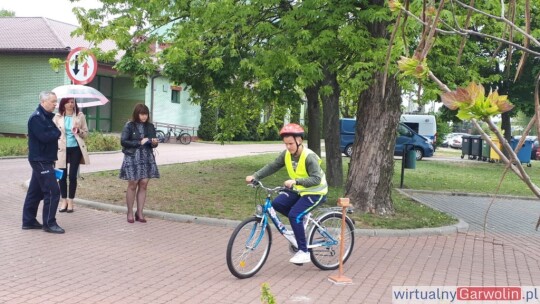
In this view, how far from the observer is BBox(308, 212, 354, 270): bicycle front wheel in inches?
261

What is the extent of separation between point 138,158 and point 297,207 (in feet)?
11.4

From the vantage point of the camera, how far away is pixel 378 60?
8656mm

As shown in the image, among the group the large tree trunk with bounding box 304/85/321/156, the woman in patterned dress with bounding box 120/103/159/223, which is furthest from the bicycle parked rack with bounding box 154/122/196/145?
the woman in patterned dress with bounding box 120/103/159/223

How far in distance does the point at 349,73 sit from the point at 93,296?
5612 millimetres

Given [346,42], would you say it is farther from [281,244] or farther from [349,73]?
[281,244]

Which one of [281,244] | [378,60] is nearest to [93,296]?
[281,244]

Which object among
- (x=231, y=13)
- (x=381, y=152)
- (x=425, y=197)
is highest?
(x=231, y=13)

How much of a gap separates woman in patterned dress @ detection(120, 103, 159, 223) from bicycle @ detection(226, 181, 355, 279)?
9.53 feet

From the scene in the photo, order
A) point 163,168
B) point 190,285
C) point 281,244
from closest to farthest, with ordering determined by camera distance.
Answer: point 190,285 < point 281,244 < point 163,168

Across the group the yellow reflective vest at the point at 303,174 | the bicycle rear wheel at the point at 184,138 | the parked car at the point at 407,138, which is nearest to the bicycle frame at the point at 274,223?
the yellow reflective vest at the point at 303,174

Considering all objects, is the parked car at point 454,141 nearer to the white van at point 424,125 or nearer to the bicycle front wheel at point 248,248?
the white van at point 424,125

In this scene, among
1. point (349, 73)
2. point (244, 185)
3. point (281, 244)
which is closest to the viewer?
point (281, 244)

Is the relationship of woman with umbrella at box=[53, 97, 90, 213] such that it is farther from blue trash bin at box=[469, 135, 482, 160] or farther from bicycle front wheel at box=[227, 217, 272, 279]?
blue trash bin at box=[469, 135, 482, 160]

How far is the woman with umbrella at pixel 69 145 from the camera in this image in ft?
30.4
